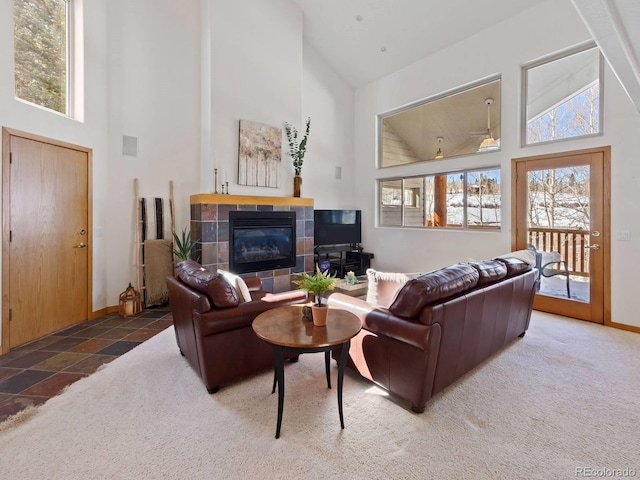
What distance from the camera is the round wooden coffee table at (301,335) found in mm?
1771

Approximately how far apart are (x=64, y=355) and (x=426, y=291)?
3.33 metres

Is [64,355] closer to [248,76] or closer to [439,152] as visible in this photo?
[248,76]

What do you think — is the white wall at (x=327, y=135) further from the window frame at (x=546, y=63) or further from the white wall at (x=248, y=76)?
the window frame at (x=546, y=63)

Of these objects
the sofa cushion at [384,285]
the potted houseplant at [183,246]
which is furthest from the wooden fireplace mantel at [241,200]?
the sofa cushion at [384,285]

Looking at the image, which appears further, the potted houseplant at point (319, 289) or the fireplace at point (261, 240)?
the fireplace at point (261, 240)

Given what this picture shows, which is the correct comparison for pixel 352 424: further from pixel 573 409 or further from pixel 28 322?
pixel 28 322

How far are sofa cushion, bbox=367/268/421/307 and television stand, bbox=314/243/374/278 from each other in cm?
343

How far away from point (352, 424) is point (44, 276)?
3.64m

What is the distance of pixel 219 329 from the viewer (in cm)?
222

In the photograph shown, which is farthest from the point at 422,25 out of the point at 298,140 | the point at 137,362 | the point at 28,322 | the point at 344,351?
the point at 28,322

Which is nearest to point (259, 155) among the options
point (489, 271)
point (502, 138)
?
point (502, 138)

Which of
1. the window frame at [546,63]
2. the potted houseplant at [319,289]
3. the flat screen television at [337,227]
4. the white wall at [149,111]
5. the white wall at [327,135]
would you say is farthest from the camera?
the white wall at [327,135]

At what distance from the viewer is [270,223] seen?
202 inches

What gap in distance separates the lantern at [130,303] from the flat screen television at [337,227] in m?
3.08
